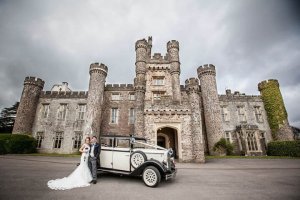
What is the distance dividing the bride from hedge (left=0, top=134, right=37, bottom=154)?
1898 cm

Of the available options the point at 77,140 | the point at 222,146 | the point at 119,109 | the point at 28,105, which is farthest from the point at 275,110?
the point at 28,105

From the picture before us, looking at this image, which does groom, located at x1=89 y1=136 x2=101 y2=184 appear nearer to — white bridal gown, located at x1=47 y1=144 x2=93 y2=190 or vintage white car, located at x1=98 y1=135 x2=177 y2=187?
white bridal gown, located at x1=47 y1=144 x2=93 y2=190

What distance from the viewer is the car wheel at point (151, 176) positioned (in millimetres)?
6074

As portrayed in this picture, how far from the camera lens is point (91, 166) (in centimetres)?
714

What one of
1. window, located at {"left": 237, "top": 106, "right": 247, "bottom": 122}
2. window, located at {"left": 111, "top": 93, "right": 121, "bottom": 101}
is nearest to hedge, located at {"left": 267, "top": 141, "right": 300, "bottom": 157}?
window, located at {"left": 237, "top": 106, "right": 247, "bottom": 122}

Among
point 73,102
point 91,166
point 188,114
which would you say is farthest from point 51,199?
point 73,102

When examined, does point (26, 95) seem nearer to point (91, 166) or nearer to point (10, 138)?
point (10, 138)

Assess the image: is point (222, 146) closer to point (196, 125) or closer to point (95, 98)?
point (196, 125)

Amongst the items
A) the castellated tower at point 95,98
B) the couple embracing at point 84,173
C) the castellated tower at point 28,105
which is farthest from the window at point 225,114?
the castellated tower at point 28,105

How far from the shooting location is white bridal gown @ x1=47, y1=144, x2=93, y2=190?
578cm

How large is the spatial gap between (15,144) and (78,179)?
1961 centimetres

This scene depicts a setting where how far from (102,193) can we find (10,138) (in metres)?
21.8

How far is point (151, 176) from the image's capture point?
20.6ft

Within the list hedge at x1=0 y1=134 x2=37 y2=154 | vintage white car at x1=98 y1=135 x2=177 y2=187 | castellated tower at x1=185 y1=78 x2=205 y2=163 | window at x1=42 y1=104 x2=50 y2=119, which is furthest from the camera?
window at x1=42 y1=104 x2=50 y2=119
